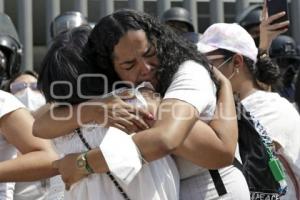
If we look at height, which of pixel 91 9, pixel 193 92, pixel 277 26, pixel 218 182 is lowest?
pixel 218 182

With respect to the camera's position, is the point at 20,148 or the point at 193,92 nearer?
the point at 193,92

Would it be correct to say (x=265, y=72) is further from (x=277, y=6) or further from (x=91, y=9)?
(x=91, y=9)

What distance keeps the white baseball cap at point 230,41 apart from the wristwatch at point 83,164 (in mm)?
851

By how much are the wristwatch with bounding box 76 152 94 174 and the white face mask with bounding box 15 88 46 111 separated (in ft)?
4.76

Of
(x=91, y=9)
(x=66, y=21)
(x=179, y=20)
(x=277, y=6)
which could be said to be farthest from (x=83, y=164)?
(x=91, y=9)

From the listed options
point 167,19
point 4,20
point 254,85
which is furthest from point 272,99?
point 167,19

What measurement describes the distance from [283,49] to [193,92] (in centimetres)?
326

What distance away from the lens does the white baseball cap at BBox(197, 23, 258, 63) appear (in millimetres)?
2268

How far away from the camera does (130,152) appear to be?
1423 millimetres

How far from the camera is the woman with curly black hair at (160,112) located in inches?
56.4

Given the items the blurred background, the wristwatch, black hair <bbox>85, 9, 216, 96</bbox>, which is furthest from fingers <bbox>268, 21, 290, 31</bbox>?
the blurred background

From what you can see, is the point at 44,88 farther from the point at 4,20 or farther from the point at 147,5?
the point at 147,5

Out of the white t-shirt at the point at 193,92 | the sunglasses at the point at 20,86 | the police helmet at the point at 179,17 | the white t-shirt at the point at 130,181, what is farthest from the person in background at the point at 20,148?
the police helmet at the point at 179,17

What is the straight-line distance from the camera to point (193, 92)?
1.50 meters
